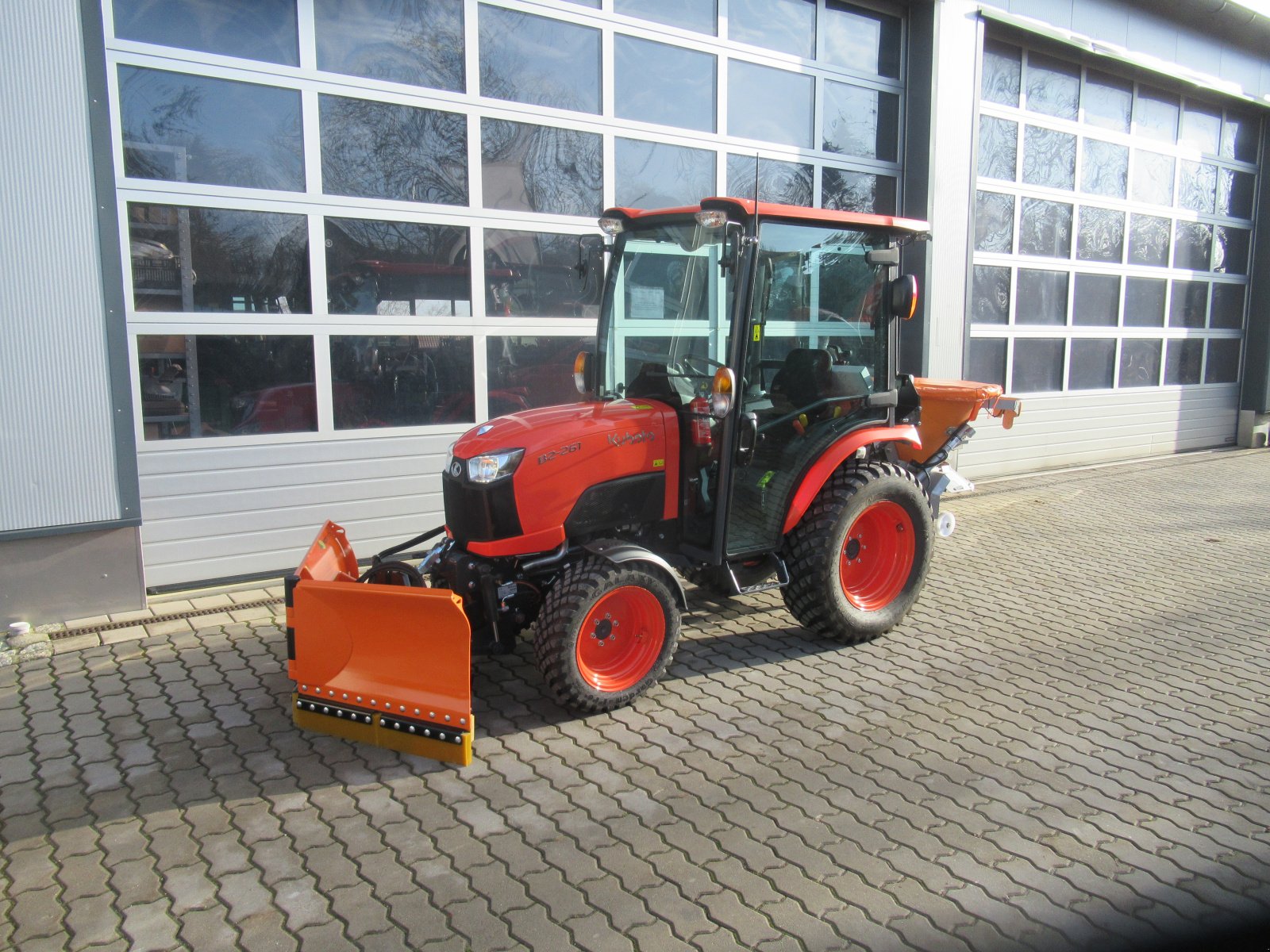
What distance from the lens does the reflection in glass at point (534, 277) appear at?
21.1 ft

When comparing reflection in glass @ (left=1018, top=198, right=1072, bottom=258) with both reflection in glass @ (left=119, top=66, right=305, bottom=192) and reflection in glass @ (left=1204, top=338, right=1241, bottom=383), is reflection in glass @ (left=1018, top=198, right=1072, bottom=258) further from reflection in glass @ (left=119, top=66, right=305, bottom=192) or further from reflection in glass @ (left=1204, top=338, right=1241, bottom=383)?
reflection in glass @ (left=119, top=66, right=305, bottom=192)

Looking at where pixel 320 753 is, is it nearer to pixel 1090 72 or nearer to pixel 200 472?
pixel 200 472

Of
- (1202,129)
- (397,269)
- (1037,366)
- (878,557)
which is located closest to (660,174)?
(397,269)

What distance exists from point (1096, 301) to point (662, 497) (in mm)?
8847

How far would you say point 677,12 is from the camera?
7.20 m

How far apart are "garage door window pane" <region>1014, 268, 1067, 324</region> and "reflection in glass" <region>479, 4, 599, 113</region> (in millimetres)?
5590

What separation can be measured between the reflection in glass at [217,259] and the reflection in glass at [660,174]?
253 cm

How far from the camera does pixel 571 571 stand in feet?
12.4

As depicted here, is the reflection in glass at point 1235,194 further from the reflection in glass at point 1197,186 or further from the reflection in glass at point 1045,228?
the reflection in glass at point 1045,228

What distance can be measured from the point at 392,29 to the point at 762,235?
3.29 metres

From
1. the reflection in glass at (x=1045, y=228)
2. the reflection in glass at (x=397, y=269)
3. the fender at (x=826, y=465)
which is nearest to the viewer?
the fender at (x=826, y=465)

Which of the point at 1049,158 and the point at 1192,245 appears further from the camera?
the point at 1192,245

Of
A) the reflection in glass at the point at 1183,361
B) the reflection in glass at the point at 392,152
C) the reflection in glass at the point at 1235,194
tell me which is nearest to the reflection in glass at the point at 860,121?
the reflection in glass at the point at 392,152

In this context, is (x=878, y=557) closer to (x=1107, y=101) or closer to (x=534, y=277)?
(x=534, y=277)
